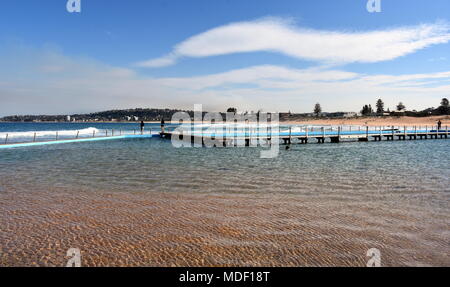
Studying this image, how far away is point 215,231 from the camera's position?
6.36 m

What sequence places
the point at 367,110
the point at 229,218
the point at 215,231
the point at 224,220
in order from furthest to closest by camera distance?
the point at 367,110 < the point at 229,218 < the point at 224,220 < the point at 215,231

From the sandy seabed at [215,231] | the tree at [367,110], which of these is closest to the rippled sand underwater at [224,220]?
the sandy seabed at [215,231]

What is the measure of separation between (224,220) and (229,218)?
0.62ft

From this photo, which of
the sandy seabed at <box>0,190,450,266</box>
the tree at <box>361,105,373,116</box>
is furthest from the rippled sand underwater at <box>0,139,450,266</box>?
→ the tree at <box>361,105,373,116</box>

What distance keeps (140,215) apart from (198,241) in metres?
2.20

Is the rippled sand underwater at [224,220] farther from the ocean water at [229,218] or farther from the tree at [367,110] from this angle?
the tree at [367,110]

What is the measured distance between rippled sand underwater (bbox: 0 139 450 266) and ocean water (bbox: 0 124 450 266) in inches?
0.8

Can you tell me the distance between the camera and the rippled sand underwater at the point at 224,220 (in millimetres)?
5215

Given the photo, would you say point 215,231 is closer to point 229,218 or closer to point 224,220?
point 224,220

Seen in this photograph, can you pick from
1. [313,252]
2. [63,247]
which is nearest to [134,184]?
[63,247]

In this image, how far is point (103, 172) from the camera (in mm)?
14039

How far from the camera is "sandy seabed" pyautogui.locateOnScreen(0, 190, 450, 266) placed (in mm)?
5129

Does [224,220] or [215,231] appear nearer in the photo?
[215,231]

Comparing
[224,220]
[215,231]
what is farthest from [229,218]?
[215,231]
